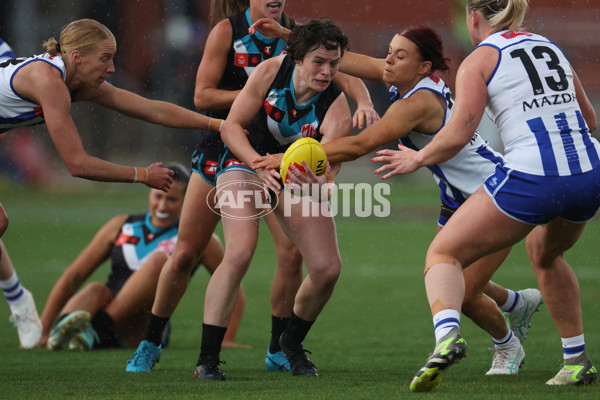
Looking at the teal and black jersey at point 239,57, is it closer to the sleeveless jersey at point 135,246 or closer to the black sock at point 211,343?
the black sock at point 211,343

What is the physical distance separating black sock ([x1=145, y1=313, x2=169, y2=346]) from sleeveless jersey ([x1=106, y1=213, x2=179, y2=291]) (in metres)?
1.45

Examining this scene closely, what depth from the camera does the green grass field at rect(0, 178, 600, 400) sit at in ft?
15.7

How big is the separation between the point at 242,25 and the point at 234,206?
1.26 m

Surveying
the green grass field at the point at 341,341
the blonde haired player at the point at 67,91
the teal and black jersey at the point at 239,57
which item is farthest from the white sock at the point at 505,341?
the blonde haired player at the point at 67,91

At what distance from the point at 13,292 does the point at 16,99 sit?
216cm

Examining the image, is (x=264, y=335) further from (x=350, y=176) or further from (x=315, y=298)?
(x=350, y=176)

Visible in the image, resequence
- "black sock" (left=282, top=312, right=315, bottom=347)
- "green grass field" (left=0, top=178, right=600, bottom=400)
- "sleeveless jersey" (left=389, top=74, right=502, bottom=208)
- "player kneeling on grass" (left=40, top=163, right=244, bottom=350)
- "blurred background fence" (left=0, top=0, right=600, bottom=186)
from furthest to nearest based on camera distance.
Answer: "blurred background fence" (left=0, top=0, right=600, bottom=186), "player kneeling on grass" (left=40, top=163, right=244, bottom=350), "black sock" (left=282, top=312, right=315, bottom=347), "sleeveless jersey" (left=389, top=74, right=502, bottom=208), "green grass field" (left=0, top=178, right=600, bottom=400)

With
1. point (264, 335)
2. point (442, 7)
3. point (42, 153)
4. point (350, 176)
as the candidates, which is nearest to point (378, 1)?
point (442, 7)

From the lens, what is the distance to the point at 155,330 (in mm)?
5926

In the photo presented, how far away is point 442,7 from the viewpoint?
30.2 meters

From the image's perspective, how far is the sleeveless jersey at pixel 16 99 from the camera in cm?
539

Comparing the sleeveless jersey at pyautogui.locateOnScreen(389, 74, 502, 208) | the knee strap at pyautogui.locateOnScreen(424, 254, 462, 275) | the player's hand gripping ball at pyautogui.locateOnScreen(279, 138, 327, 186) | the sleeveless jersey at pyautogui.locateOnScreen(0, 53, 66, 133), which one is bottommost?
the knee strap at pyautogui.locateOnScreen(424, 254, 462, 275)

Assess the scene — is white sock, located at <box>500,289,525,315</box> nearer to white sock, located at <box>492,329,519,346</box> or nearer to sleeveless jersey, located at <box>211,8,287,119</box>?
white sock, located at <box>492,329,519,346</box>

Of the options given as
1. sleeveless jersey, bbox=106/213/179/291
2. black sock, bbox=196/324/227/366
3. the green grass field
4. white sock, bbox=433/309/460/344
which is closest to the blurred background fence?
the green grass field
